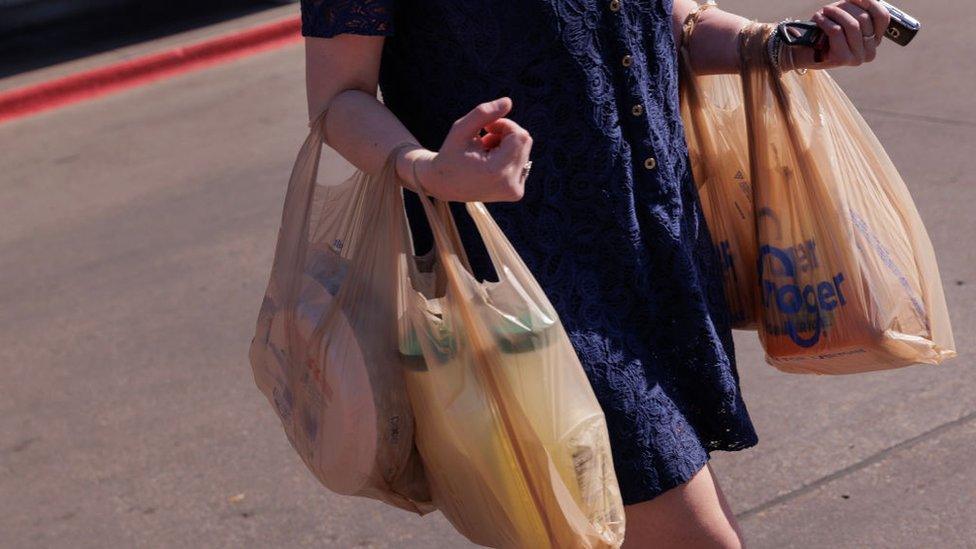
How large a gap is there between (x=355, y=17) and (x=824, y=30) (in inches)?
28.4

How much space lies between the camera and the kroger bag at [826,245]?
221 centimetres

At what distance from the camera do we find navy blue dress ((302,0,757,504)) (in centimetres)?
191

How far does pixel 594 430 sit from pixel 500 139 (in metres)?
0.41

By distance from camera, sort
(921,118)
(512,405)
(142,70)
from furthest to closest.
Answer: (142,70), (921,118), (512,405)

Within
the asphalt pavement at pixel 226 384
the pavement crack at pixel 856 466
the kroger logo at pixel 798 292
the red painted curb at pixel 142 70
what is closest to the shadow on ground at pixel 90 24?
the red painted curb at pixel 142 70

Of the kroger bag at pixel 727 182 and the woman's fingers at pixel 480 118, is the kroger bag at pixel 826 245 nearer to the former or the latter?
the kroger bag at pixel 727 182

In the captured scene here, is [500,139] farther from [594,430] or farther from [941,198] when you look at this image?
[941,198]

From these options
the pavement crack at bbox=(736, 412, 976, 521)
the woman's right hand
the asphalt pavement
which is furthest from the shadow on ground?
the woman's right hand

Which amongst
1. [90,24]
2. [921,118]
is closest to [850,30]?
[921,118]

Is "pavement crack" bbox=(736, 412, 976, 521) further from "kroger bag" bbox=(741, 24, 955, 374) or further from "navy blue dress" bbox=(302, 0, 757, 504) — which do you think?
"navy blue dress" bbox=(302, 0, 757, 504)

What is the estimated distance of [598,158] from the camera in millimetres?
1953

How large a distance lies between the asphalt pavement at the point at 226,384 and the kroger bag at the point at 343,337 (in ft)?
4.48

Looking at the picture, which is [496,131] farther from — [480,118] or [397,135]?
[397,135]

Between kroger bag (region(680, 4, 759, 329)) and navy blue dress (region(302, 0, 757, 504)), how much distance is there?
8.9 inches
